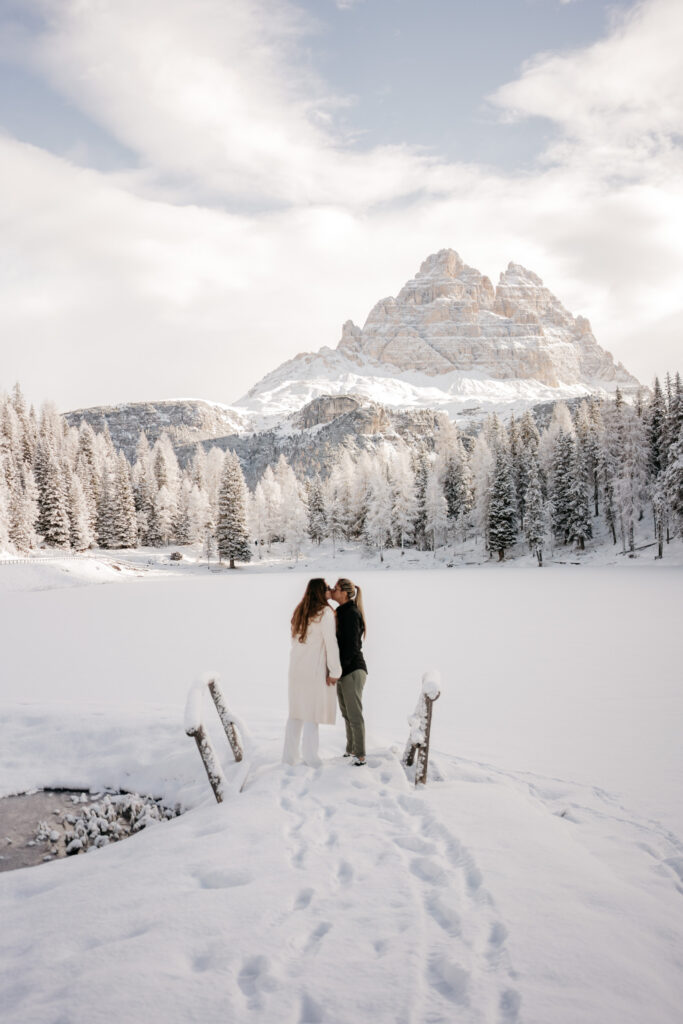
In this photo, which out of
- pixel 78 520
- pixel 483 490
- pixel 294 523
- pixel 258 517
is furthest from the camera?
pixel 258 517

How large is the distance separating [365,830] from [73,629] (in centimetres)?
1830

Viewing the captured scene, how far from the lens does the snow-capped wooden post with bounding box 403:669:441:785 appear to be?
17.4 feet

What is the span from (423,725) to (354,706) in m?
0.84

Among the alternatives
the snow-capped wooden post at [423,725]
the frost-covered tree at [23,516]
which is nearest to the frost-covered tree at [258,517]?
the frost-covered tree at [23,516]

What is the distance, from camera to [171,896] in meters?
3.52

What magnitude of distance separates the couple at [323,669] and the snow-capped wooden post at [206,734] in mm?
692

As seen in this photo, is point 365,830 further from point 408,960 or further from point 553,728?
point 553,728

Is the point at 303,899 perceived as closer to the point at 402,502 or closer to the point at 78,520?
the point at 402,502

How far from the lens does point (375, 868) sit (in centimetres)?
390

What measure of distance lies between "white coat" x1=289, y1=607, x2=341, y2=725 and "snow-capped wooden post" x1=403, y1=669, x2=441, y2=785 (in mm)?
935

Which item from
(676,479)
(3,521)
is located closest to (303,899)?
(676,479)

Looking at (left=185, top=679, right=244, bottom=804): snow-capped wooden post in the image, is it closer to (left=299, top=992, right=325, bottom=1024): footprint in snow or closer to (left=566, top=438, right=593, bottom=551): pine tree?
(left=299, top=992, right=325, bottom=1024): footprint in snow

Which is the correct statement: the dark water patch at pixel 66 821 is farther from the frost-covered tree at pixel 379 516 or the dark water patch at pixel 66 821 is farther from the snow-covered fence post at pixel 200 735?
the frost-covered tree at pixel 379 516

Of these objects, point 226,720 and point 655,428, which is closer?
point 226,720
